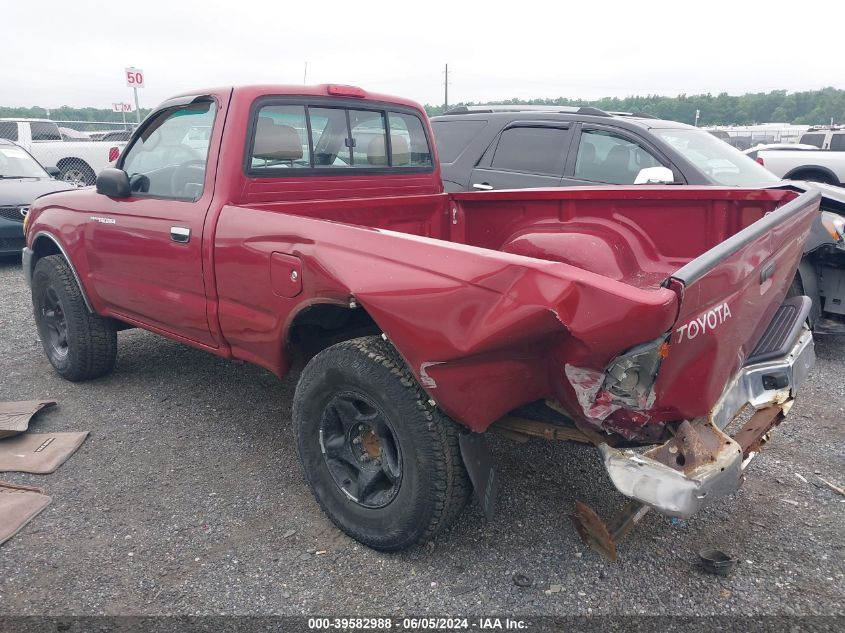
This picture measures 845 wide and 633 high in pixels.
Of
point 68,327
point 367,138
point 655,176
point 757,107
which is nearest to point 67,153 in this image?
point 68,327

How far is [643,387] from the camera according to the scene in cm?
211

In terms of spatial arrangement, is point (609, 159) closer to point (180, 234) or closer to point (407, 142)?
point (407, 142)

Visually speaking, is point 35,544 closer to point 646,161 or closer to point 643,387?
point 643,387

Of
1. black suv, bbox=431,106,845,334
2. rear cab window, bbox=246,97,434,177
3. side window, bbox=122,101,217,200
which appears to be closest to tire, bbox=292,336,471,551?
rear cab window, bbox=246,97,434,177

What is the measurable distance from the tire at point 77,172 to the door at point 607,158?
11349 mm

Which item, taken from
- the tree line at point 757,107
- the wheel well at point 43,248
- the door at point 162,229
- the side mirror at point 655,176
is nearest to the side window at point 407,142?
the door at point 162,229

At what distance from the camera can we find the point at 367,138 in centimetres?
398

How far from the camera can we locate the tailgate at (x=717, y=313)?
6.82ft

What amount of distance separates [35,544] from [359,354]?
5.25 ft

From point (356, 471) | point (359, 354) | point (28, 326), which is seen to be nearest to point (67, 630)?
point (356, 471)

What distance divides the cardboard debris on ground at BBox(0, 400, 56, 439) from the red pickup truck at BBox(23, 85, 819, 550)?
0.44 m

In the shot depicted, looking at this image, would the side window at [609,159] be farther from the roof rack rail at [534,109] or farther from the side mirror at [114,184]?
the side mirror at [114,184]

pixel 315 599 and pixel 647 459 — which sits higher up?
pixel 647 459

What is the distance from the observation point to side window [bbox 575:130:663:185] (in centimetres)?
577
